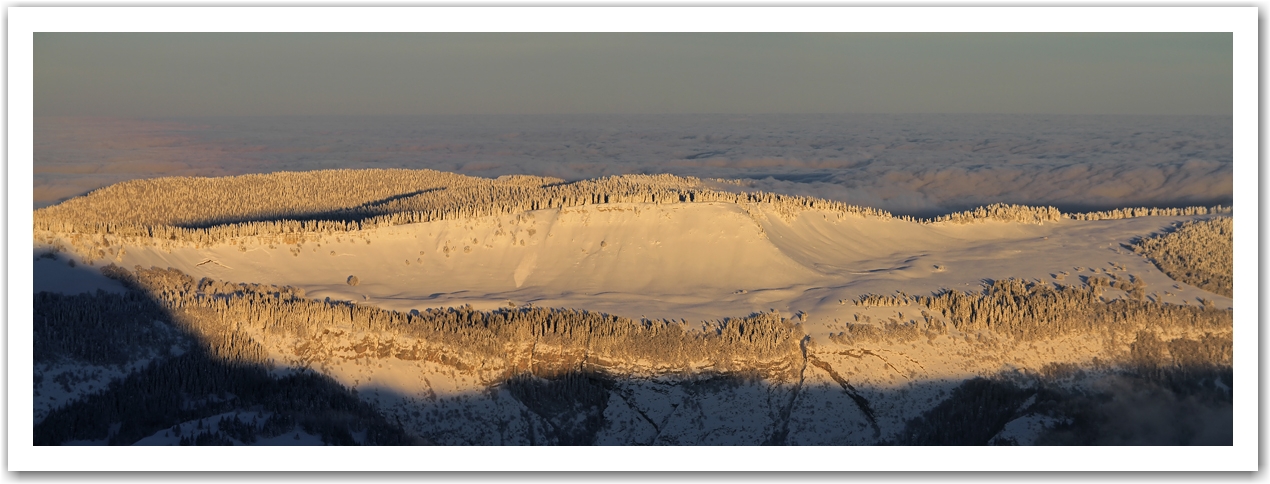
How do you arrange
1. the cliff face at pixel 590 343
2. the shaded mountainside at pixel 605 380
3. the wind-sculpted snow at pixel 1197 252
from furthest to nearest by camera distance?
the wind-sculpted snow at pixel 1197 252, the shaded mountainside at pixel 605 380, the cliff face at pixel 590 343

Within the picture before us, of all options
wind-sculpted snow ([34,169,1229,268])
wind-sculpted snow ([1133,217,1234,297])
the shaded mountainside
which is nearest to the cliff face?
the shaded mountainside

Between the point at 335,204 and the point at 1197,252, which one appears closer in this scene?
the point at 1197,252

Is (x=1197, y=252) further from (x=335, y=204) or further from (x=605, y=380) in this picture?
(x=335, y=204)

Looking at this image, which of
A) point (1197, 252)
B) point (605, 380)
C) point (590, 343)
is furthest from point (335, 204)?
point (1197, 252)

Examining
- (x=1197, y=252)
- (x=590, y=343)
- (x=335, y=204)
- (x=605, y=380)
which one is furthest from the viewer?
(x=335, y=204)

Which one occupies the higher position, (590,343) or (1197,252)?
(1197,252)

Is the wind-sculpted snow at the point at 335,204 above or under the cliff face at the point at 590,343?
above

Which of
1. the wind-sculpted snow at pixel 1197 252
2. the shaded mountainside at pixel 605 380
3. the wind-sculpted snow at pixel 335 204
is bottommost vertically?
the shaded mountainside at pixel 605 380

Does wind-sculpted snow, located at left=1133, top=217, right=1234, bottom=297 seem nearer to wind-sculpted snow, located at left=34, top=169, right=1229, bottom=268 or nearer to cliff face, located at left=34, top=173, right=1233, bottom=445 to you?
cliff face, located at left=34, top=173, right=1233, bottom=445

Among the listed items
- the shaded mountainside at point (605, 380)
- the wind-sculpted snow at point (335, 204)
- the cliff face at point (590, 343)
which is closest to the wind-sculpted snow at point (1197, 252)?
the cliff face at point (590, 343)

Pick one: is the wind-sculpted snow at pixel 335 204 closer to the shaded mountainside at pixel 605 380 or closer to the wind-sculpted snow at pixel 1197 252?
the wind-sculpted snow at pixel 1197 252

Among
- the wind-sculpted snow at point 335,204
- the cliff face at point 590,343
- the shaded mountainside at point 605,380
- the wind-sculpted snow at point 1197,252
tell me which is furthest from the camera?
the wind-sculpted snow at point 335,204

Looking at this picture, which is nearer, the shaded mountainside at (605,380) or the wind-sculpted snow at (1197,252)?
the shaded mountainside at (605,380)

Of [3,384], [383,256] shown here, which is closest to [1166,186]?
[383,256]
